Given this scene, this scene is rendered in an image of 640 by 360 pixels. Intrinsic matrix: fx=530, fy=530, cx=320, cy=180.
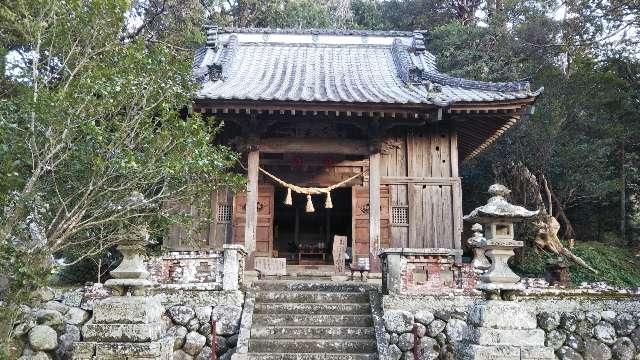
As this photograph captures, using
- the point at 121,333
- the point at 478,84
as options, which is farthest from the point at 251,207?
the point at 478,84

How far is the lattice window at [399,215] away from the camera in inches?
492

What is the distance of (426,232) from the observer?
1239 centimetres

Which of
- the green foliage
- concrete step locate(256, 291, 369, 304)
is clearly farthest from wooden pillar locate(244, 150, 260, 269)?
the green foliage

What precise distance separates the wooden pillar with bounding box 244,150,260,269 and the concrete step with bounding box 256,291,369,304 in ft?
6.52

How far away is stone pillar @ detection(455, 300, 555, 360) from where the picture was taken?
Result: 660 centimetres

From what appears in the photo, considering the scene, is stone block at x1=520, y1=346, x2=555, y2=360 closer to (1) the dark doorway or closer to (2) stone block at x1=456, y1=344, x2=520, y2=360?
(2) stone block at x1=456, y1=344, x2=520, y2=360

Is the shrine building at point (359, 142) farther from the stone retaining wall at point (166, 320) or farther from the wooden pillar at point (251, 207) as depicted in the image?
the stone retaining wall at point (166, 320)

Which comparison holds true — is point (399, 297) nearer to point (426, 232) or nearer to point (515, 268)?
point (426, 232)

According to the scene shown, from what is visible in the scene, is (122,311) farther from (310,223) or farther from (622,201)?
(622,201)

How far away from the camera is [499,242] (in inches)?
281

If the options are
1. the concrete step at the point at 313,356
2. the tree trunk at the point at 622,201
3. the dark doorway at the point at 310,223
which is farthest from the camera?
the tree trunk at the point at 622,201

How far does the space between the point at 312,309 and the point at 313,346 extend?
37.0 inches

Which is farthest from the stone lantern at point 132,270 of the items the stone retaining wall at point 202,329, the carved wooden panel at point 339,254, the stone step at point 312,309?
the carved wooden panel at point 339,254

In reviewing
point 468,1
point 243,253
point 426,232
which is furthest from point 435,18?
point 243,253
